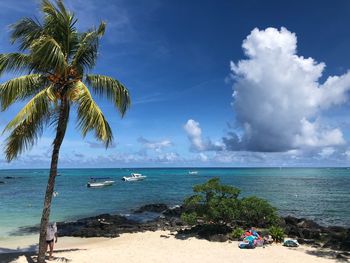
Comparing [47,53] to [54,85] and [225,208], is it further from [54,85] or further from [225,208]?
[225,208]

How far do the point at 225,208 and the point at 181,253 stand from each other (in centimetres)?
541

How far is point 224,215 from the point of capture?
22078mm

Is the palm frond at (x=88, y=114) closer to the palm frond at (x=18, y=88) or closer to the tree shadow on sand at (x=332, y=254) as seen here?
the palm frond at (x=18, y=88)

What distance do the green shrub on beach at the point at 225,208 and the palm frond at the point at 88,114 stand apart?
11.6 metres

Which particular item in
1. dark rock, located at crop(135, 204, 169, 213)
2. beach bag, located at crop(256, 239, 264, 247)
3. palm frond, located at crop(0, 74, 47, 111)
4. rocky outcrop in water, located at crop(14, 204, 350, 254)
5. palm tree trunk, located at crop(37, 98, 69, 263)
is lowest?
dark rock, located at crop(135, 204, 169, 213)

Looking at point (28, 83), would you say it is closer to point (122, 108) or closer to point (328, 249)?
point (122, 108)

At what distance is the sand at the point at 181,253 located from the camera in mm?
15641

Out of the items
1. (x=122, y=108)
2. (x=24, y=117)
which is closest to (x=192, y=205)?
(x=122, y=108)

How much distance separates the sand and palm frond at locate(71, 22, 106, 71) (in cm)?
823

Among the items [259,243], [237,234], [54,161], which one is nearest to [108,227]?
[237,234]

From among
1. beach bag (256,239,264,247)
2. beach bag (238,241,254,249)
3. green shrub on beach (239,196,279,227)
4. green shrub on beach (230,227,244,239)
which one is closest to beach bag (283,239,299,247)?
beach bag (256,239,264,247)

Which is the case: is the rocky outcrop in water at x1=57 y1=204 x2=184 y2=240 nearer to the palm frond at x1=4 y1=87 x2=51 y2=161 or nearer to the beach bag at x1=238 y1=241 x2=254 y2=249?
the beach bag at x1=238 y1=241 x2=254 y2=249

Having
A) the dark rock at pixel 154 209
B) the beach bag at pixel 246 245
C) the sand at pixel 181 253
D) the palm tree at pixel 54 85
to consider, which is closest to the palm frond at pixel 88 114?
the palm tree at pixel 54 85

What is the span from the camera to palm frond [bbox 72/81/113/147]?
11969 mm
